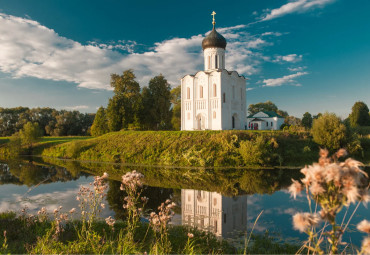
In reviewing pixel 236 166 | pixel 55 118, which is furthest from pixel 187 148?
pixel 55 118

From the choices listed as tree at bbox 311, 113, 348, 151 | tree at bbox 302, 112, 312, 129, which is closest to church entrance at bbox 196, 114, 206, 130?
tree at bbox 311, 113, 348, 151

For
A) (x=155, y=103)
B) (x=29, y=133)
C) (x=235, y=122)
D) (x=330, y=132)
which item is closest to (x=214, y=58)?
(x=235, y=122)

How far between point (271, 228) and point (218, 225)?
1.77m

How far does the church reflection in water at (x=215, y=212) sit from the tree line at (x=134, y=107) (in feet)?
95.2

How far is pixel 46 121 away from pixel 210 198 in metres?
64.5

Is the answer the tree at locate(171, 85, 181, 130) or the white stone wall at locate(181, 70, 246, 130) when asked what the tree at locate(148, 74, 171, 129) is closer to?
the white stone wall at locate(181, 70, 246, 130)

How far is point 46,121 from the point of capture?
6350 centimetres

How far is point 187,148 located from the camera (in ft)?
83.1

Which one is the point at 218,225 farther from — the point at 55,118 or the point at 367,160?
the point at 55,118

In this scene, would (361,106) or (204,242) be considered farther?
(361,106)

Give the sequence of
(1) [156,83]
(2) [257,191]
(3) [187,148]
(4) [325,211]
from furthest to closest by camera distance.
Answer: (1) [156,83] < (3) [187,148] < (2) [257,191] < (4) [325,211]

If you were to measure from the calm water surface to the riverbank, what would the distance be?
357 cm

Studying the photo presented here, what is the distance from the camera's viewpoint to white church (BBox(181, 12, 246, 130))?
33.7 meters

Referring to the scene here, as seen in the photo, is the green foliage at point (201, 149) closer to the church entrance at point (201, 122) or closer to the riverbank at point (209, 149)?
the riverbank at point (209, 149)
